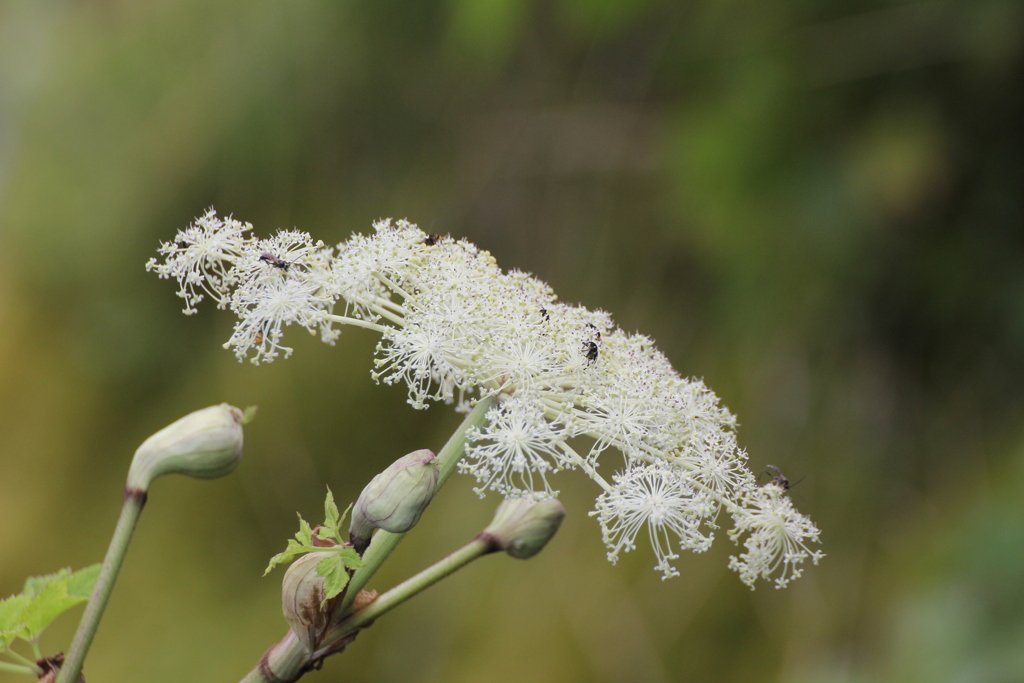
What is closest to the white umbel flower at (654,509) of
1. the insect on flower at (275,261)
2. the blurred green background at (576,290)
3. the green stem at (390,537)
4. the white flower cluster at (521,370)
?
the white flower cluster at (521,370)

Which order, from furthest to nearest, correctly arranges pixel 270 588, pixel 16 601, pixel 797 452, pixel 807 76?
pixel 270 588 < pixel 797 452 < pixel 807 76 < pixel 16 601

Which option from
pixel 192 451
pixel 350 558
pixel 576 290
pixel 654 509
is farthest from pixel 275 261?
pixel 576 290

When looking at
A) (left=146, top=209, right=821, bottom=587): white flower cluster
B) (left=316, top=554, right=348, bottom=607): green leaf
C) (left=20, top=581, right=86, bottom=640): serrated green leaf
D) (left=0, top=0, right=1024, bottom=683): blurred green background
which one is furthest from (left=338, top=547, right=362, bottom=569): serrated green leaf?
(left=0, top=0, right=1024, bottom=683): blurred green background

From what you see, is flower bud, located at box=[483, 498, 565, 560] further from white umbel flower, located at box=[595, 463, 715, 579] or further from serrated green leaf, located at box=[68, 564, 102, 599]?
serrated green leaf, located at box=[68, 564, 102, 599]

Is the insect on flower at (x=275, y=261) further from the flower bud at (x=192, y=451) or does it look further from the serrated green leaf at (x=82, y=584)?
the serrated green leaf at (x=82, y=584)

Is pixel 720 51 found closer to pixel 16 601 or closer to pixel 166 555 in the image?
pixel 16 601

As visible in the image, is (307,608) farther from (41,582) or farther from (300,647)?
(41,582)

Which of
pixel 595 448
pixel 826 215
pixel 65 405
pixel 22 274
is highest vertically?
pixel 826 215

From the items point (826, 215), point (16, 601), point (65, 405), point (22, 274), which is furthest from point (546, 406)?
point (22, 274)
